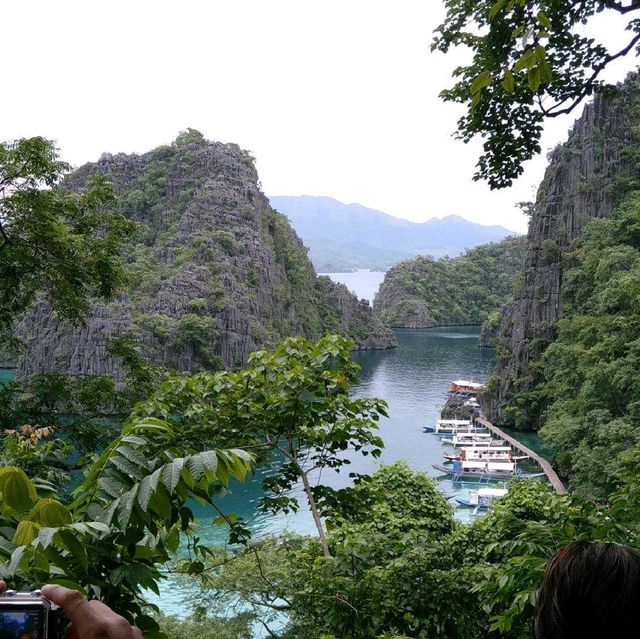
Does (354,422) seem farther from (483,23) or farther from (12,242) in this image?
(12,242)

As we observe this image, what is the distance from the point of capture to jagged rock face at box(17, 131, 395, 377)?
118 ft

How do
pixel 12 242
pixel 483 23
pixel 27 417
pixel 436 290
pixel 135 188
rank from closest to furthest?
pixel 483 23, pixel 12 242, pixel 27 417, pixel 135 188, pixel 436 290

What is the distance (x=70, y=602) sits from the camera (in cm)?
79

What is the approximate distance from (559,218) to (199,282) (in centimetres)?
2301

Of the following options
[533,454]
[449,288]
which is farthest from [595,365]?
[449,288]

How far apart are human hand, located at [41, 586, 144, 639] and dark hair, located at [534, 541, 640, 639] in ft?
1.89

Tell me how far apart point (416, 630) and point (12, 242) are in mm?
5790

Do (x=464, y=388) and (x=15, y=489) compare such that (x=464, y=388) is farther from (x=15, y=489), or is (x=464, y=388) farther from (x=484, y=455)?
(x=15, y=489)

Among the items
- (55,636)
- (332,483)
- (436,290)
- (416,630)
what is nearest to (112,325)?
(332,483)

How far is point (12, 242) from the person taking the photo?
686 centimetres

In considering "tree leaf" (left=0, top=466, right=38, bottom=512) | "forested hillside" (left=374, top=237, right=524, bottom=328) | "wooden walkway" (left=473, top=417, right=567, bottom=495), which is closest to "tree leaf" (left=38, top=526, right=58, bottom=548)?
"tree leaf" (left=0, top=466, right=38, bottom=512)

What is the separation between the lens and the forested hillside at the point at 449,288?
70000 mm

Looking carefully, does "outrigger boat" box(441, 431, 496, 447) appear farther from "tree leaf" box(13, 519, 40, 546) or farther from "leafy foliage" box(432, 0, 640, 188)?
"tree leaf" box(13, 519, 40, 546)

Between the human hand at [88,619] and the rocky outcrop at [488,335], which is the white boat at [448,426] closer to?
the rocky outcrop at [488,335]
